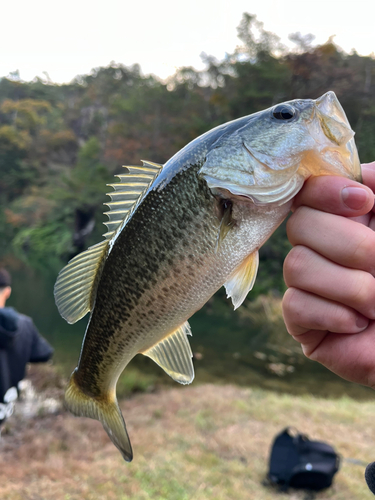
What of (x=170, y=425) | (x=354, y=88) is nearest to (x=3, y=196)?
(x=354, y=88)

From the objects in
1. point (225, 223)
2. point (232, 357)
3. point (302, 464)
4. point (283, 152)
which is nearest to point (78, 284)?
point (225, 223)

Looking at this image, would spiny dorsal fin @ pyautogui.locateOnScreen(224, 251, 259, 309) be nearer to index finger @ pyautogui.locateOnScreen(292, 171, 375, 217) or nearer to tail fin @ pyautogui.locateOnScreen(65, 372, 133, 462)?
index finger @ pyautogui.locateOnScreen(292, 171, 375, 217)

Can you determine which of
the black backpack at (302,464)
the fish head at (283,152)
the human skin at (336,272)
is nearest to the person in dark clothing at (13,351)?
the black backpack at (302,464)

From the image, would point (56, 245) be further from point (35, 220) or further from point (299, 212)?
point (299, 212)

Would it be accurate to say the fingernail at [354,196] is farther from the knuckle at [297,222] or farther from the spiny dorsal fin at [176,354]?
the spiny dorsal fin at [176,354]

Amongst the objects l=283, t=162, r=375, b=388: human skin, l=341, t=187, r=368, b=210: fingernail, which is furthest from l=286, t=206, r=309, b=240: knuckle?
l=341, t=187, r=368, b=210: fingernail

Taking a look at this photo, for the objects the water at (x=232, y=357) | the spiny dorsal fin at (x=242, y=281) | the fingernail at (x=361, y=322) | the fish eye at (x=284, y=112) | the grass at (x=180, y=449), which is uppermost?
the fish eye at (x=284, y=112)
